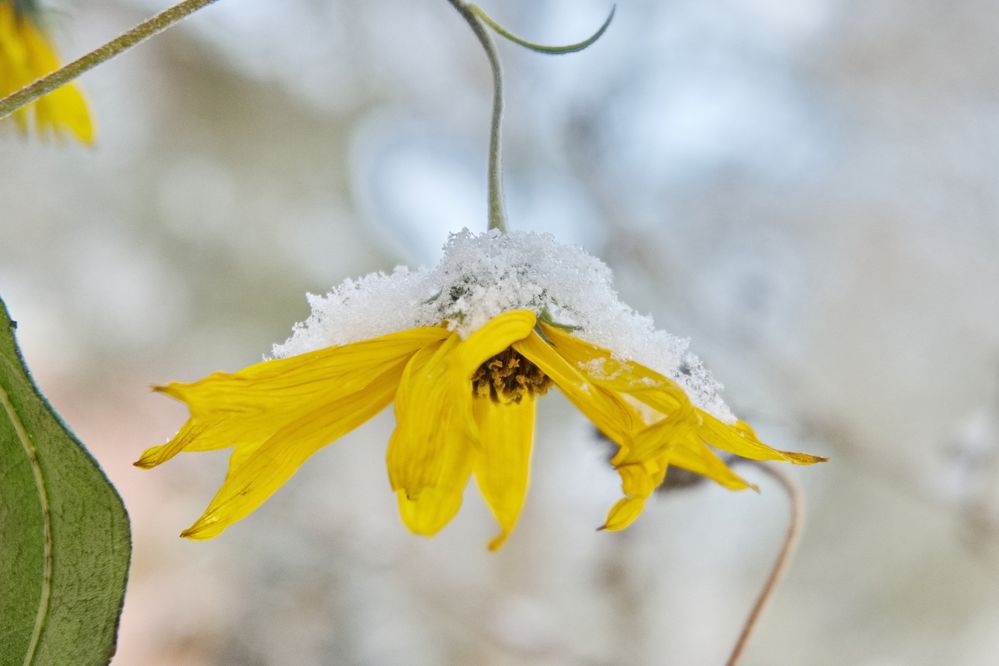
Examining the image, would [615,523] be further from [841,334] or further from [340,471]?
[841,334]

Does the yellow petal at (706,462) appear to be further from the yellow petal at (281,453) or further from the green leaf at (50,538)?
the green leaf at (50,538)

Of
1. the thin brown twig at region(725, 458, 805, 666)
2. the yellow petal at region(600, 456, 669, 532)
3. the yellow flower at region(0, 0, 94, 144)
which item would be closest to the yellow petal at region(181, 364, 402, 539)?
the yellow petal at region(600, 456, 669, 532)

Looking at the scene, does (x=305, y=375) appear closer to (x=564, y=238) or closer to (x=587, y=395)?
(x=587, y=395)

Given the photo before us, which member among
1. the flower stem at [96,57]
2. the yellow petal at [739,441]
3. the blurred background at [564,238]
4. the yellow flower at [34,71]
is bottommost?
the yellow petal at [739,441]

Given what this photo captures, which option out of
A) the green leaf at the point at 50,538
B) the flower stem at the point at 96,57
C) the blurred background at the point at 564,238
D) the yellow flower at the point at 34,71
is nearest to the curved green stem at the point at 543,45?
the flower stem at the point at 96,57

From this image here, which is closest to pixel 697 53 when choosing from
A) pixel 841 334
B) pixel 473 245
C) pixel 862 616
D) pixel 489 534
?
pixel 841 334
